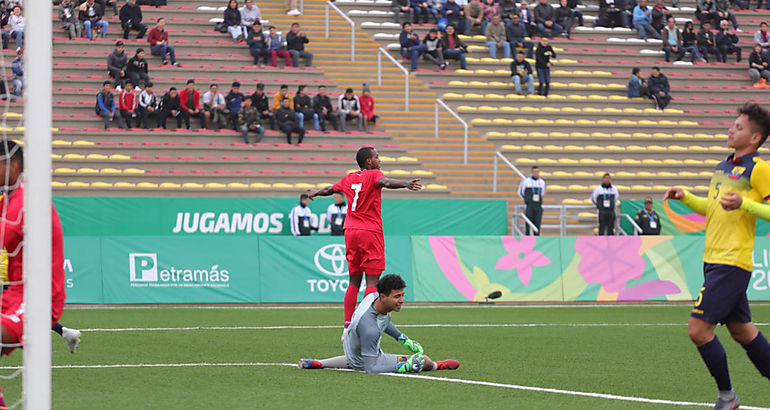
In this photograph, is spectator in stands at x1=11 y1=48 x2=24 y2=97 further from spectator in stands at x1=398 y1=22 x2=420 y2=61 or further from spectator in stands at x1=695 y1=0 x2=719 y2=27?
spectator in stands at x1=695 y1=0 x2=719 y2=27

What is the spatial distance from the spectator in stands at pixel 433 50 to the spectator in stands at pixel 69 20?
35.4 ft

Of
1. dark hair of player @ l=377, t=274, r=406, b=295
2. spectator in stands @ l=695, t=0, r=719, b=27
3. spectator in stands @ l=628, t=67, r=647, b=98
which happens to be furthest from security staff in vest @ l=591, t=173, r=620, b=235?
dark hair of player @ l=377, t=274, r=406, b=295

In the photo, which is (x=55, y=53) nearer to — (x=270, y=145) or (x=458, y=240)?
(x=270, y=145)

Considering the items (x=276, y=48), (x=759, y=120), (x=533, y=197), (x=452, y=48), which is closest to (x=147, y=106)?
(x=276, y=48)

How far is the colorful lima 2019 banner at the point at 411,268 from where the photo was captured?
22.9m

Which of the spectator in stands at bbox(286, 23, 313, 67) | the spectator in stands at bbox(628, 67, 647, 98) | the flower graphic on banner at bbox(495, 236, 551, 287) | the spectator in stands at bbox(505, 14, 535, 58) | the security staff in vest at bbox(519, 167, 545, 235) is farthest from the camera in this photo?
the spectator in stands at bbox(505, 14, 535, 58)

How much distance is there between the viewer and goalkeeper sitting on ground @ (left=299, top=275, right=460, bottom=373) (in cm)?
1057

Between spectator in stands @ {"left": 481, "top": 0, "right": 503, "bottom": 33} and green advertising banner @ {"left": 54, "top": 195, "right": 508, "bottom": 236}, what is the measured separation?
1148 centimetres

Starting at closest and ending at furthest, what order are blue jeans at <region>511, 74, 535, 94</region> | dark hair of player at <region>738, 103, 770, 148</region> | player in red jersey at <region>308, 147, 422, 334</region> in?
dark hair of player at <region>738, 103, 770, 148</region> → player in red jersey at <region>308, 147, 422, 334</region> → blue jeans at <region>511, 74, 535, 94</region>

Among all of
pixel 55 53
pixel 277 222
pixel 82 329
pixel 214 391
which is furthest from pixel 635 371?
pixel 55 53

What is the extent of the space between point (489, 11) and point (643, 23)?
21.0 feet

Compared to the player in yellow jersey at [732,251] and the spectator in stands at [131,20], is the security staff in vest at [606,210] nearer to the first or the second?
the spectator in stands at [131,20]

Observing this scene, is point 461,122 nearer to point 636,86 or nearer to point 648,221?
point 636,86

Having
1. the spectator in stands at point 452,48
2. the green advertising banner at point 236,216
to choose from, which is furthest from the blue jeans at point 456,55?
the green advertising banner at point 236,216
